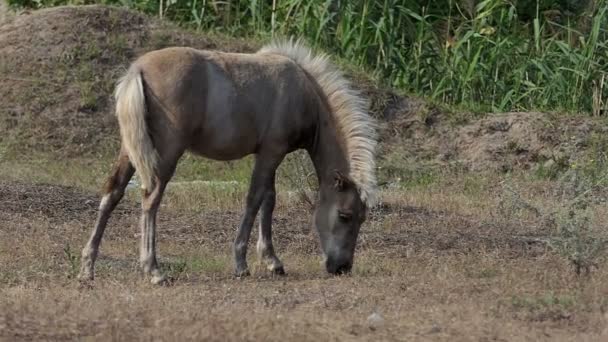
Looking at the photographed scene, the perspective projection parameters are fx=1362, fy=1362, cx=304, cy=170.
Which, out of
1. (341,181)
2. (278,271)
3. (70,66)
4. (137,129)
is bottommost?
(70,66)

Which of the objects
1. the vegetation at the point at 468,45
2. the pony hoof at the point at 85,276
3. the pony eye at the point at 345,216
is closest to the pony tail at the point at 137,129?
the pony hoof at the point at 85,276

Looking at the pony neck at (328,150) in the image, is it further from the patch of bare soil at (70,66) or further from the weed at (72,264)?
the patch of bare soil at (70,66)

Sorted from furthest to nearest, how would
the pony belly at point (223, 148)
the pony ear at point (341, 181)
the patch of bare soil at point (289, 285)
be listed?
the pony ear at point (341, 181), the pony belly at point (223, 148), the patch of bare soil at point (289, 285)

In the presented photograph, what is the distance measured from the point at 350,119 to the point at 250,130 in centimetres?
84

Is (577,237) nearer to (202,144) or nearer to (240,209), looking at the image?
(202,144)

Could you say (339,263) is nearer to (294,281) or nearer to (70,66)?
(294,281)

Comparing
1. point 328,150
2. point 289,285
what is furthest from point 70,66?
point 289,285

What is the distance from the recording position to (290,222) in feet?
42.3

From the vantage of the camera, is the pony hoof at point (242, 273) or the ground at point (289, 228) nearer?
the ground at point (289, 228)

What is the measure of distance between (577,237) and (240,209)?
457 centimetres

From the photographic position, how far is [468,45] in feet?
61.1

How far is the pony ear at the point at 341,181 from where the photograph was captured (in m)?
10.5

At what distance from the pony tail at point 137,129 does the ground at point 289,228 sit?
2.70ft

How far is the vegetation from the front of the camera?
18.3 meters
